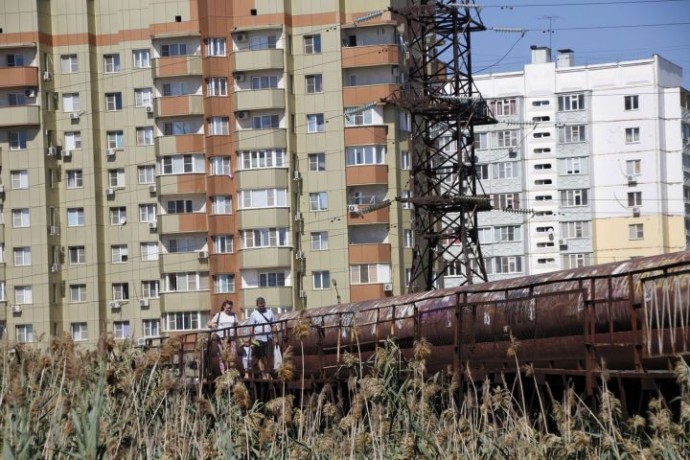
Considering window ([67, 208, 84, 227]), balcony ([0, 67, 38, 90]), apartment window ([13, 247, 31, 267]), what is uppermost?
balcony ([0, 67, 38, 90])

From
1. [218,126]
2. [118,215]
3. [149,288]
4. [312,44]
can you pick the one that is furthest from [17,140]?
[312,44]

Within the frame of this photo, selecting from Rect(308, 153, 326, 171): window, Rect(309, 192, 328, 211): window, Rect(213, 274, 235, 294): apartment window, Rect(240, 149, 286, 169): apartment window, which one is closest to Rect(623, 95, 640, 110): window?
Rect(308, 153, 326, 171): window

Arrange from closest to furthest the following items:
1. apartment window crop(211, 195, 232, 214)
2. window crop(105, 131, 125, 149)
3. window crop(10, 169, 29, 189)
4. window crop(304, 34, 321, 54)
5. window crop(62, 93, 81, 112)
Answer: window crop(304, 34, 321, 54) → apartment window crop(211, 195, 232, 214) → window crop(10, 169, 29, 189) → window crop(62, 93, 81, 112) → window crop(105, 131, 125, 149)

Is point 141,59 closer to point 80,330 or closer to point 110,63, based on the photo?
point 110,63

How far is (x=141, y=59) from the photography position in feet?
226

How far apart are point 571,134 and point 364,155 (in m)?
37.6

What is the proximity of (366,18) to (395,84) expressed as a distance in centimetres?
462

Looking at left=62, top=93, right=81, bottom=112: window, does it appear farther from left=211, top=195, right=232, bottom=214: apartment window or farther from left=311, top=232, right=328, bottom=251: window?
left=311, top=232, right=328, bottom=251: window

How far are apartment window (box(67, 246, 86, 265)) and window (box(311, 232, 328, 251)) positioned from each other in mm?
12186

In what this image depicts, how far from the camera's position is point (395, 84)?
64000 mm

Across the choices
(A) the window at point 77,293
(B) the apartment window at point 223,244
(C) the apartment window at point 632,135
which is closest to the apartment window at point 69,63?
(A) the window at point 77,293

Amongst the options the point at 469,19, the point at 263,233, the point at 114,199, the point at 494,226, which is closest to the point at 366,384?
the point at 469,19

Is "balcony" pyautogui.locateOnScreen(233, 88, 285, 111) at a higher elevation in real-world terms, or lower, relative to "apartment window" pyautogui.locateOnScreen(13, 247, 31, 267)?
higher

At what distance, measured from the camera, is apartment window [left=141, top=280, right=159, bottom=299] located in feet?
227
